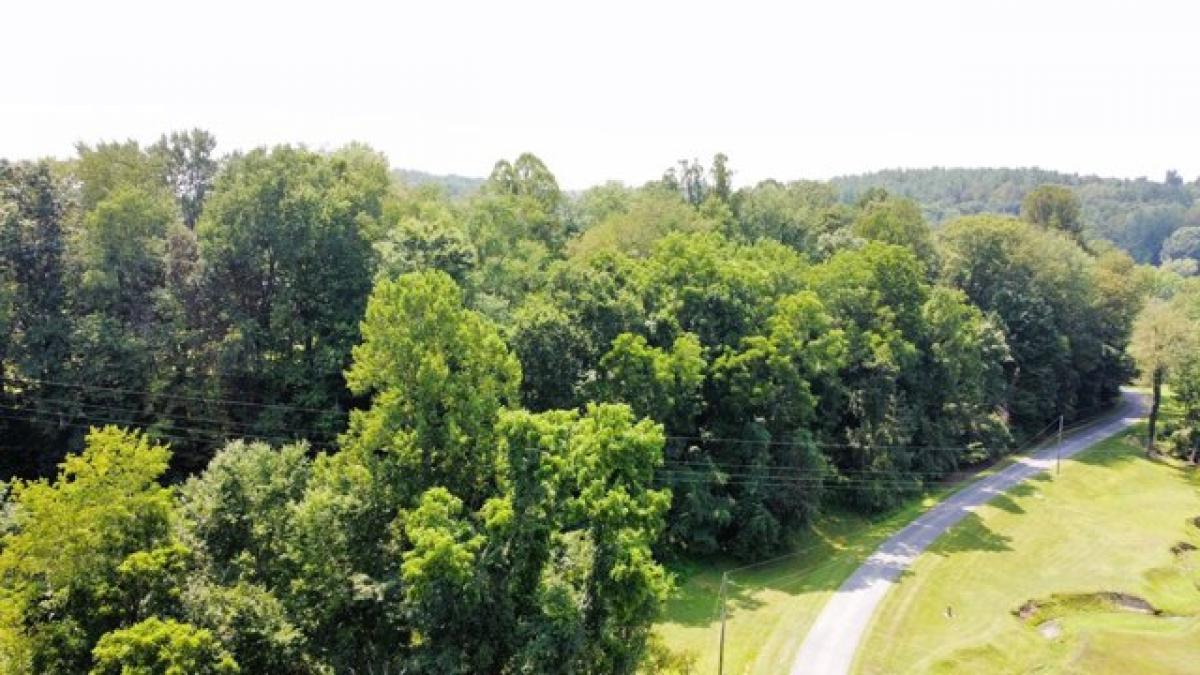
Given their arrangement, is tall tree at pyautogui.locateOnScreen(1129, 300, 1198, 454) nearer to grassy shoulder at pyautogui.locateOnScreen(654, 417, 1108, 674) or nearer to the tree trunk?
the tree trunk

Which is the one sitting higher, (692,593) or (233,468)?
(233,468)

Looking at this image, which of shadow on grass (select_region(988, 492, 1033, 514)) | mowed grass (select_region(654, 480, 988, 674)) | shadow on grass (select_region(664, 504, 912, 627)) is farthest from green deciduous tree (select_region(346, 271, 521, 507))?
shadow on grass (select_region(988, 492, 1033, 514))

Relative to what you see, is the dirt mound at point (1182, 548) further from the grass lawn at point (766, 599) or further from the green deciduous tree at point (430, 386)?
the green deciduous tree at point (430, 386)

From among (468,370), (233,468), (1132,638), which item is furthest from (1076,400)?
(233,468)

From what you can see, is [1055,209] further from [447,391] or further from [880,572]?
[447,391]

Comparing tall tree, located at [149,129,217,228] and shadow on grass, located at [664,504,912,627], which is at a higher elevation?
tall tree, located at [149,129,217,228]

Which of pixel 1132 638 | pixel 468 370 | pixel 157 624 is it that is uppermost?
pixel 468 370

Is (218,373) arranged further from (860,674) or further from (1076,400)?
(1076,400)
